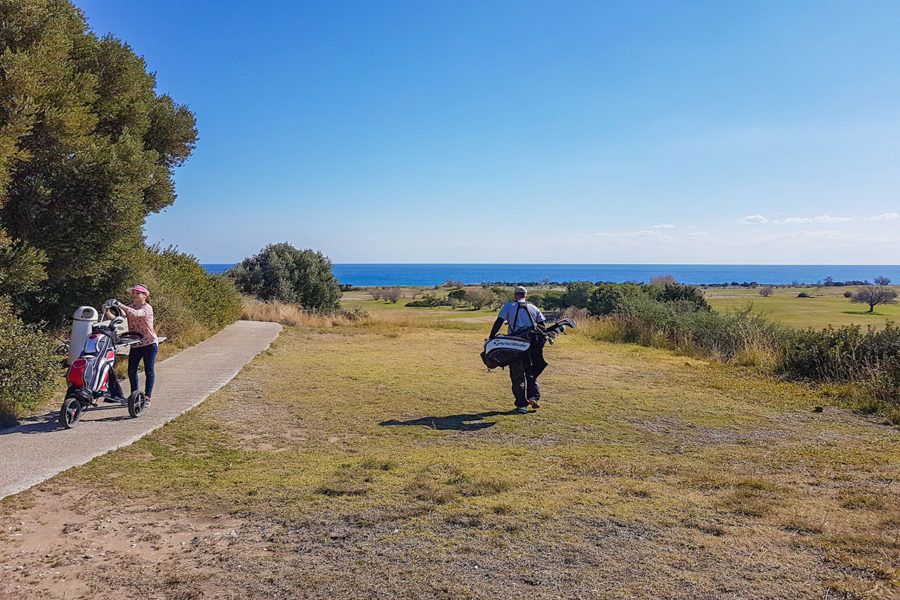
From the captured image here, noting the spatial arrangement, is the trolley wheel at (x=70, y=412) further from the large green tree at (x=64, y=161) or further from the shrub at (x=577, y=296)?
Answer: the shrub at (x=577, y=296)

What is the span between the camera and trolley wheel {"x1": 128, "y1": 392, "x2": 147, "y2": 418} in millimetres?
7316

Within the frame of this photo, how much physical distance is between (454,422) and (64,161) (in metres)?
7.95

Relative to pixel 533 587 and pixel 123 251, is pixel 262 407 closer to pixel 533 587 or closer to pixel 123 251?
pixel 123 251

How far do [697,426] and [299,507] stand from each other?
19.6 feet

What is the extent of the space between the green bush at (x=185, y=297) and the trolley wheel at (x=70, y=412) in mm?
7017

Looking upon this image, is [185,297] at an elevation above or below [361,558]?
above

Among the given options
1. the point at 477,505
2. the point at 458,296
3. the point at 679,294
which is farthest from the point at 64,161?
the point at 458,296

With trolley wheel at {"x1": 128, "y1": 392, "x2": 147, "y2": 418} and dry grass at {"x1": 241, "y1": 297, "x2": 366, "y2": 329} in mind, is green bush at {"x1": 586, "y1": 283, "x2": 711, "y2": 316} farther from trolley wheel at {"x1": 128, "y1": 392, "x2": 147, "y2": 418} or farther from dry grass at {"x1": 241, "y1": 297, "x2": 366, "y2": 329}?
trolley wheel at {"x1": 128, "y1": 392, "x2": 147, "y2": 418}

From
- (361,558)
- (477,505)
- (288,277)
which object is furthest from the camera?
(288,277)

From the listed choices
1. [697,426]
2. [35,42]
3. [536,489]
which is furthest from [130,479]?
[35,42]

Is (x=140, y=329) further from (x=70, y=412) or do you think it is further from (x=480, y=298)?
(x=480, y=298)

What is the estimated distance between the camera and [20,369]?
22.9 ft

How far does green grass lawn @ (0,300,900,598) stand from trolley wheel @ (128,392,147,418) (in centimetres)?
65

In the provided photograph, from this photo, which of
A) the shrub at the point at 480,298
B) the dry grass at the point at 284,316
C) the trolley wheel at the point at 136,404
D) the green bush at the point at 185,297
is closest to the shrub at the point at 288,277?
the dry grass at the point at 284,316
